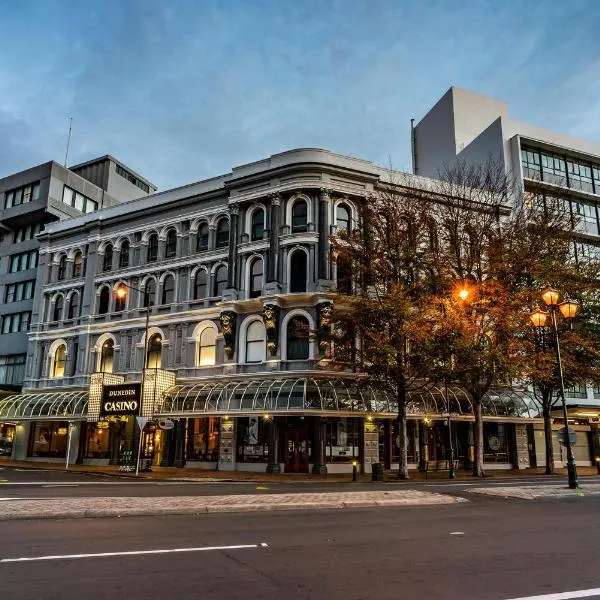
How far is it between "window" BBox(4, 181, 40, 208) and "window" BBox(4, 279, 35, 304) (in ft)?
24.9

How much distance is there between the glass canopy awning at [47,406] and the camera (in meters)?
38.2

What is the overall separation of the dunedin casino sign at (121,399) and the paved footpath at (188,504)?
19629mm

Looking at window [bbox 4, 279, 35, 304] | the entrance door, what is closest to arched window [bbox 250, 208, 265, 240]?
the entrance door

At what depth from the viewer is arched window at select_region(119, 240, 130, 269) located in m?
41.9

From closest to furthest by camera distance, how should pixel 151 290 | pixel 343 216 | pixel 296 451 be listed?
1. pixel 296 451
2. pixel 343 216
3. pixel 151 290

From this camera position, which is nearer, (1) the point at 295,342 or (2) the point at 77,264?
(1) the point at 295,342

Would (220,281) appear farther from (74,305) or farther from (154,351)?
(74,305)

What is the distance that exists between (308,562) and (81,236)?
41.4 metres

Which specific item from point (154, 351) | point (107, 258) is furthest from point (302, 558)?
point (107, 258)

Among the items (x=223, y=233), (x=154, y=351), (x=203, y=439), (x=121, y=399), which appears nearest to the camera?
(x=203, y=439)

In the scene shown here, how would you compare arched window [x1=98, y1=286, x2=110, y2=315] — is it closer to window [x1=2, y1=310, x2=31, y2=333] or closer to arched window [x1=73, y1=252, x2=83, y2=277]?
arched window [x1=73, y1=252, x2=83, y2=277]

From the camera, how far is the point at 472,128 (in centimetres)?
5131

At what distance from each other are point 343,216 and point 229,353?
11024mm

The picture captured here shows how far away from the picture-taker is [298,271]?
34.2 metres
